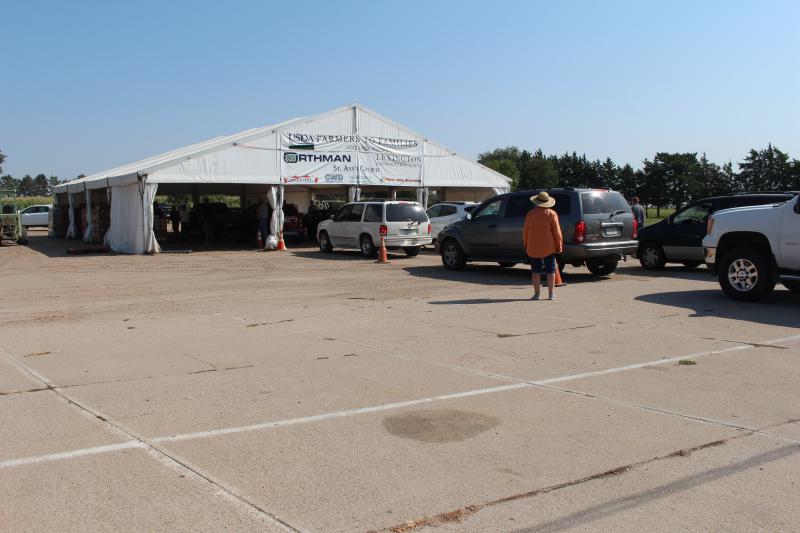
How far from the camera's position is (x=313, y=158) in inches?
1063

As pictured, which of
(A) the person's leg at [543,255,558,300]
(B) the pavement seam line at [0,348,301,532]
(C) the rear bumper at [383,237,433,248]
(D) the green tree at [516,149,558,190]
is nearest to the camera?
(B) the pavement seam line at [0,348,301,532]

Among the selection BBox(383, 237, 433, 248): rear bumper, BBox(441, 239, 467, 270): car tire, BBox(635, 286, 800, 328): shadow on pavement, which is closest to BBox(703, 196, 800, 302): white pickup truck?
BBox(635, 286, 800, 328): shadow on pavement

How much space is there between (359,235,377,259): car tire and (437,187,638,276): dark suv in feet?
15.2

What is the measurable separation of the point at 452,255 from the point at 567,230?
369 cm

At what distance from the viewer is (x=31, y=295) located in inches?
548

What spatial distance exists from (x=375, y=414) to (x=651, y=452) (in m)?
2.09

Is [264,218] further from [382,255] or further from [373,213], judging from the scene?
[382,255]

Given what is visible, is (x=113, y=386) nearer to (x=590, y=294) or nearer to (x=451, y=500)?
(x=451, y=500)

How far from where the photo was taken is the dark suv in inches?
590

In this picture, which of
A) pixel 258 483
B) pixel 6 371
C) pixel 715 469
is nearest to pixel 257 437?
pixel 258 483

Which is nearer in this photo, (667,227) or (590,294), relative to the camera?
(590,294)

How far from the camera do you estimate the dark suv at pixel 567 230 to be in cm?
1499


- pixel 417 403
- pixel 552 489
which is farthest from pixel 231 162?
pixel 552 489

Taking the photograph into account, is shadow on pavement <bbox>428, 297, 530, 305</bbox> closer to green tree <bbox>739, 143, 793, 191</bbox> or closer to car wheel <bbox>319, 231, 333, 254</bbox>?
car wheel <bbox>319, 231, 333, 254</bbox>
